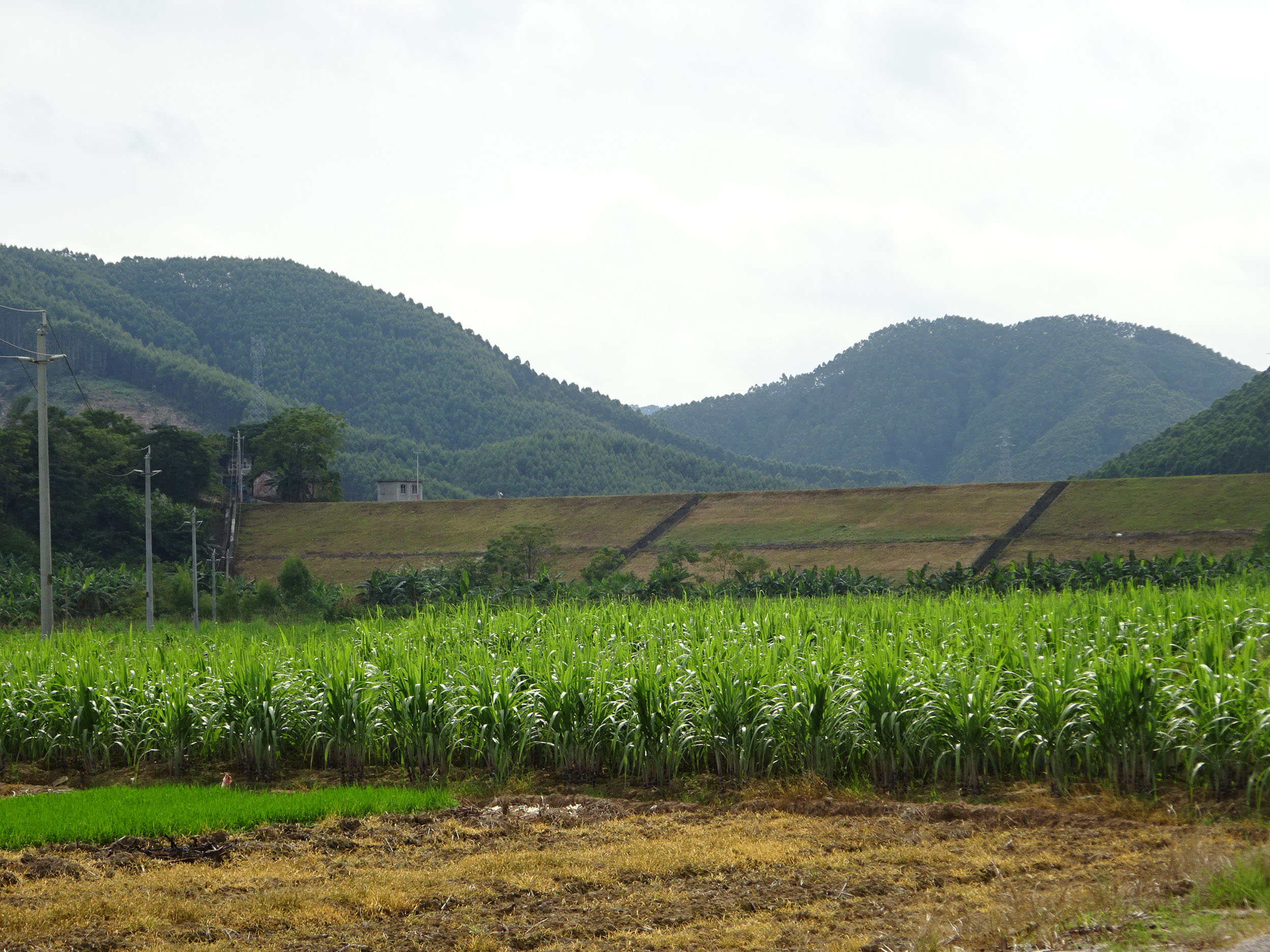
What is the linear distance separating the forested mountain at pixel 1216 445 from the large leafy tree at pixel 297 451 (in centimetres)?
4631

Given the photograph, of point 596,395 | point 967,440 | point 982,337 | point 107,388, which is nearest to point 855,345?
point 982,337

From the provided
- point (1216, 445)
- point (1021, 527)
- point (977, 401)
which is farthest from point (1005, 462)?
point (1021, 527)

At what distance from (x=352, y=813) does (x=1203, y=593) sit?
9939 mm

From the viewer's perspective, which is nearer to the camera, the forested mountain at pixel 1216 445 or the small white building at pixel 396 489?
the forested mountain at pixel 1216 445

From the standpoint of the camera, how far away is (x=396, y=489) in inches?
2891

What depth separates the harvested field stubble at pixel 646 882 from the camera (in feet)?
15.8

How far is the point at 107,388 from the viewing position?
107 metres

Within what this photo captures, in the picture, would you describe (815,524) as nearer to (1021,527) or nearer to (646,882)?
(1021,527)

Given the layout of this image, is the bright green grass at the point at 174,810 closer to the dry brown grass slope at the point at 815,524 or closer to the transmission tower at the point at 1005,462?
the dry brown grass slope at the point at 815,524

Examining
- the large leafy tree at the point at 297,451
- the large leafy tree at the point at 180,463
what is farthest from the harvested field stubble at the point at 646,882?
the large leafy tree at the point at 297,451

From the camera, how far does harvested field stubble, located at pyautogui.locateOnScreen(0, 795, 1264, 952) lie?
15.8 ft

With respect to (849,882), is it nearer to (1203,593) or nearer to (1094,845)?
(1094,845)

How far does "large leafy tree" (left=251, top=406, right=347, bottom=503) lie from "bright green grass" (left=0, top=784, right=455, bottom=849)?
60.1m

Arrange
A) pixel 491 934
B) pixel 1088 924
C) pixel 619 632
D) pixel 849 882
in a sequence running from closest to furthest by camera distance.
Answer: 1. pixel 1088 924
2. pixel 491 934
3. pixel 849 882
4. pixel 619 632
